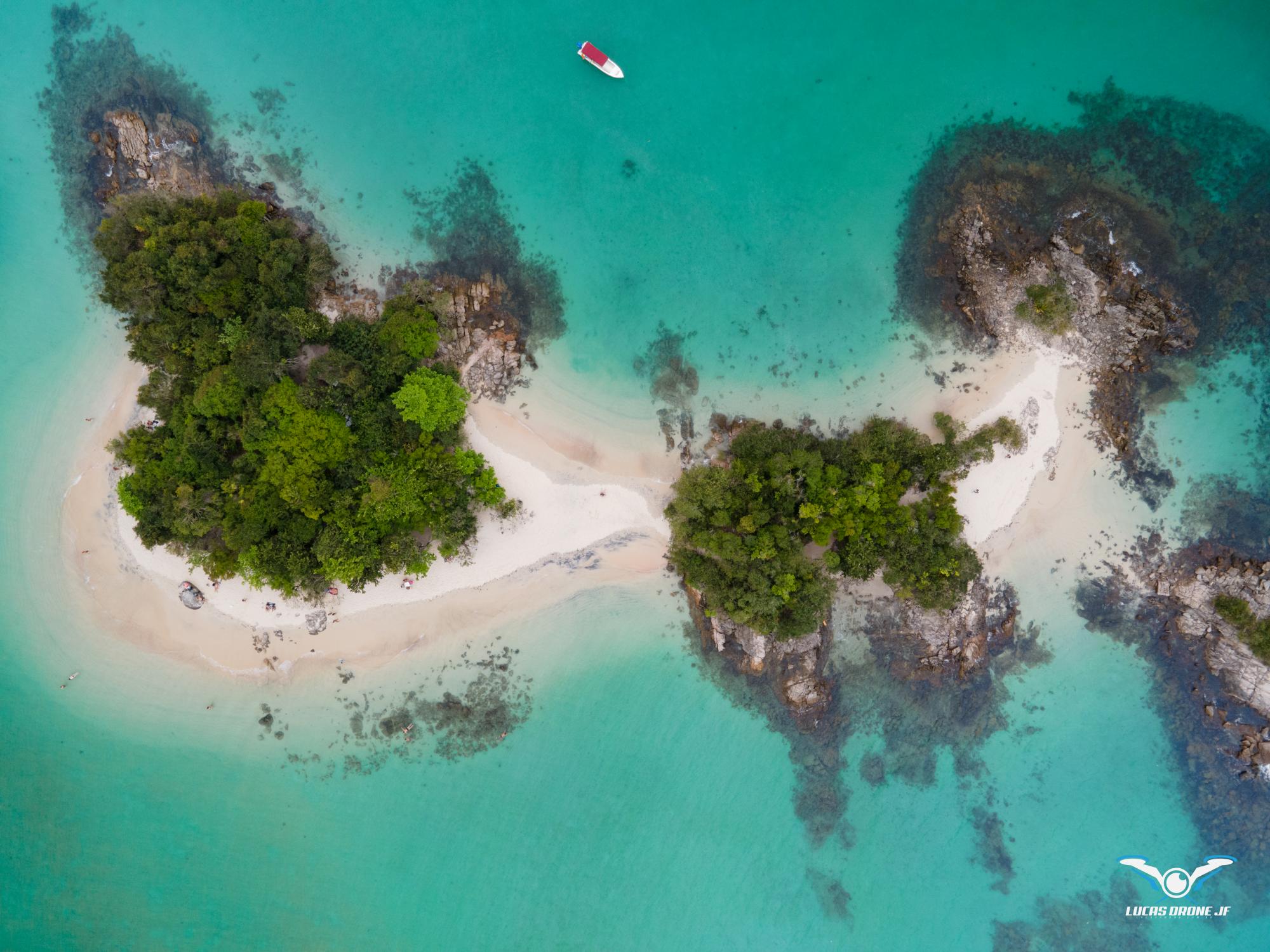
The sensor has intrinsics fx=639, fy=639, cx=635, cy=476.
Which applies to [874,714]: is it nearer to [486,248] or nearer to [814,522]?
[814,522]

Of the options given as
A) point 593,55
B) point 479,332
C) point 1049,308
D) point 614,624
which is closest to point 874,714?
point 614,624

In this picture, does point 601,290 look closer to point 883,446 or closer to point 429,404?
point 429,404

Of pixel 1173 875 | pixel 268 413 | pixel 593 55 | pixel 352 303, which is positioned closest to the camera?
pixel 268 413

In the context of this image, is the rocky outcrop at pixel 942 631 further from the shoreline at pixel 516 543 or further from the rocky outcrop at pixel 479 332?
the rocky outcrop at pixel 479 332

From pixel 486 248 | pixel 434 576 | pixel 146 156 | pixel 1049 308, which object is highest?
pixel 146 156

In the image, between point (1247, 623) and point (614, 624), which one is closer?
point (1247, 623)

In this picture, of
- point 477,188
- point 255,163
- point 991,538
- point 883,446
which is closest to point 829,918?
point 991,538

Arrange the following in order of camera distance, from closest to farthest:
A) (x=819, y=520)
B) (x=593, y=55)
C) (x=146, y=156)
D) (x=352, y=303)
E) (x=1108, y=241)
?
(x=819, y=520), (x=593, y=55), (x=146, y=156), (x=352, y=303), (x=1108, y=241)

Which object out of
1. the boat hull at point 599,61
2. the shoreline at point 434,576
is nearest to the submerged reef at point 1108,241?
the boat hull at point 599,61
